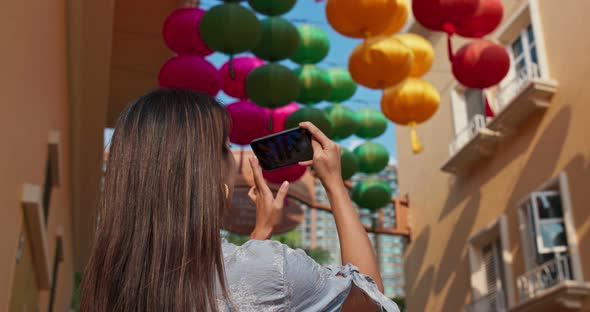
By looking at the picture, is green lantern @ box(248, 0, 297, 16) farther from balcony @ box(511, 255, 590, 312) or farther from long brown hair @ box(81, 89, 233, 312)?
balcony @ box(511, 255, 590, 312)

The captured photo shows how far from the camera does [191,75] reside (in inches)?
205

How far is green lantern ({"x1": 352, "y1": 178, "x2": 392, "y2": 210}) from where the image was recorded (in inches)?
299

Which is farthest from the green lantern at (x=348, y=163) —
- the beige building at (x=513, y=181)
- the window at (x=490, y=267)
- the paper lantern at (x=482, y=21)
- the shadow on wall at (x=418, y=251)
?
the shadow on wall at (x=418, y=251)

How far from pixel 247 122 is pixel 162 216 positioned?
447cm

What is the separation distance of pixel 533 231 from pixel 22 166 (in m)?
7.18

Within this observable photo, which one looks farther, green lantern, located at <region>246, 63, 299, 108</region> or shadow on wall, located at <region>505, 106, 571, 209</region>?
shadow on wall, located at <region>505, 106, 571, 209</region>

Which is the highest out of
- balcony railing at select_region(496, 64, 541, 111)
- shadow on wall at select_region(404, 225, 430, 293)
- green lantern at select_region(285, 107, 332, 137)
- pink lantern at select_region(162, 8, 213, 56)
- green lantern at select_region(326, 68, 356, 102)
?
balcony railing at select_region(496, 64, 541, 111)

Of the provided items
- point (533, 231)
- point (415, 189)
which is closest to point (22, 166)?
point (533, 231)

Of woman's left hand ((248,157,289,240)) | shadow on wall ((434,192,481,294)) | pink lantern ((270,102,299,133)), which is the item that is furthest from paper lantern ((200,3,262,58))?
shadow on wall ((434,192,481,294))

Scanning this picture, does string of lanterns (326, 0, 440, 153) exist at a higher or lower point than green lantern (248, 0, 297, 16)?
lower

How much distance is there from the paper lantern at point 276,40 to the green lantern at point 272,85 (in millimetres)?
188

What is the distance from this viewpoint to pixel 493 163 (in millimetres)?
10508

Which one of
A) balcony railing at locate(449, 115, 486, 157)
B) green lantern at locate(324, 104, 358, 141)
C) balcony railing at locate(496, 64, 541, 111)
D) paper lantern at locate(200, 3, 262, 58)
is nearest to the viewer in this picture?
paper lantern at locate(200, 3, 262, 58)

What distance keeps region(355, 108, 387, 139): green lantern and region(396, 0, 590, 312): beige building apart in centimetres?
204
